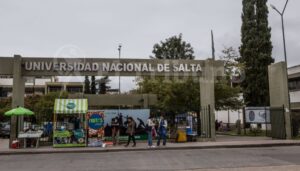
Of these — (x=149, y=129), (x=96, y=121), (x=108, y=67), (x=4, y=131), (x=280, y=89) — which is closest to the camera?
(x=149, y=129)

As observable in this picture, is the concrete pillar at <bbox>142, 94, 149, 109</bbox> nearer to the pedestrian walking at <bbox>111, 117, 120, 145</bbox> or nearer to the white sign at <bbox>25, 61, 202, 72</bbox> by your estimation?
the white sign at <bbox>25, 61, 202, 72</bbox>

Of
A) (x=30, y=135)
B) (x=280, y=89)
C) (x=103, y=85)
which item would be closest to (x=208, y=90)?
(x=280, y=89)

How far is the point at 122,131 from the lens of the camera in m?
25.4

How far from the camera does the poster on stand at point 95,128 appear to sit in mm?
23000

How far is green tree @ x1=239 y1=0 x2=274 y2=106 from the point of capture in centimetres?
4256

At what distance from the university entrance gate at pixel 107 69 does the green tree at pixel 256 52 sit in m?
17.0

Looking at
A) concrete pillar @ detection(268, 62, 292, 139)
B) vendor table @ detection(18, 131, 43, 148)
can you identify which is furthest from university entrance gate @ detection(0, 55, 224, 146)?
concrete pillar @ detection(268, 62, 292, 139)

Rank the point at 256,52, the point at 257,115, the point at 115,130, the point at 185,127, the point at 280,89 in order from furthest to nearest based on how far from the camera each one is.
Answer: the point at 256,52
the point at 257,115
the point at 280,89
the point at 185,127
the point at 115,130

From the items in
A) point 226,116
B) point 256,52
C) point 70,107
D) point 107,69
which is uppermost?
point 256,52

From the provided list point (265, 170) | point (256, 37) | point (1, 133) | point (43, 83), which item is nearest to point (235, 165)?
point (265, 170)

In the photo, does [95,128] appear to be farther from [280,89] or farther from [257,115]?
[257,115]

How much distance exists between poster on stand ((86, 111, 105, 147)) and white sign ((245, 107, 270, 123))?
43.6ft

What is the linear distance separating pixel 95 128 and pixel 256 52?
86.6 feet

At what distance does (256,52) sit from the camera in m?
43.2
